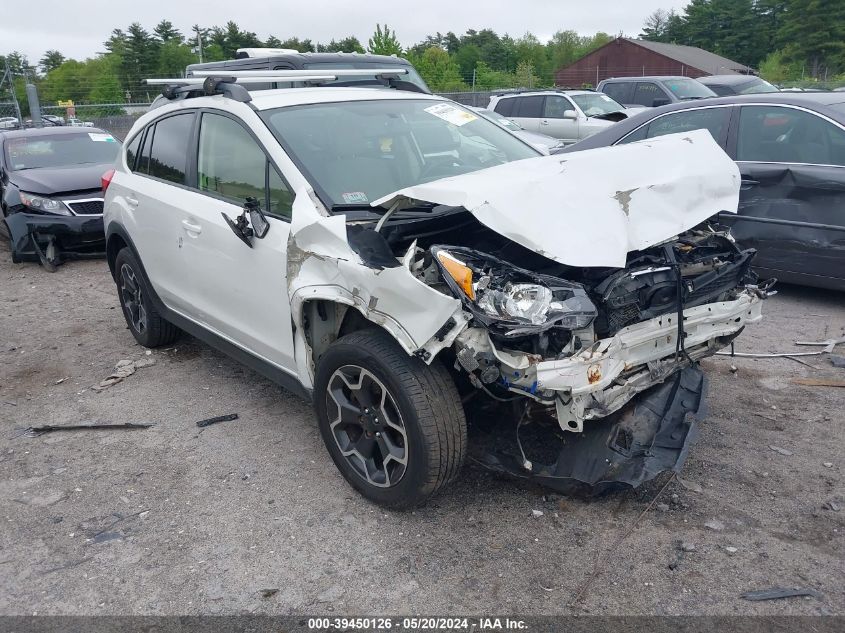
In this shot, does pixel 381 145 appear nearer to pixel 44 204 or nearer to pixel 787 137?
pixel 787 137

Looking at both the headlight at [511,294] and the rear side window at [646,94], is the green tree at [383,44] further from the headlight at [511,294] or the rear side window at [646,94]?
the headlight at [511,294]

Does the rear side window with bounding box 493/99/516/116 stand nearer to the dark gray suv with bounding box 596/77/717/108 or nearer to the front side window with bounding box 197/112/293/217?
the dark gray suv with bounding box 596/77/717/108

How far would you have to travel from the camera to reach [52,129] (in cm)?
1070

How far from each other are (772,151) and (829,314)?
1388 millimetres

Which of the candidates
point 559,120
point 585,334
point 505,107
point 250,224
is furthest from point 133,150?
point 505,107

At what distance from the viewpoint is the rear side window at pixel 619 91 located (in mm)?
17422

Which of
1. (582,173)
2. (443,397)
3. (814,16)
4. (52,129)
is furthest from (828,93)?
(814,16)

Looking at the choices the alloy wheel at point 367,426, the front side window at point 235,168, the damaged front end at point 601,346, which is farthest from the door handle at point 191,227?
the damaged front end at point 601,346

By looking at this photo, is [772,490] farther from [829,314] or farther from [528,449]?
[829,314]

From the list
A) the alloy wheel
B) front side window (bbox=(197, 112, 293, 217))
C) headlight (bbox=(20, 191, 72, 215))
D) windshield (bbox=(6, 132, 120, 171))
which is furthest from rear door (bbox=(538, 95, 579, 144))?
the alloy wheel

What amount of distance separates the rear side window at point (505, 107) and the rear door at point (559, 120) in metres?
1.06

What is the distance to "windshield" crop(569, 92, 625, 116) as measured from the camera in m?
15.3

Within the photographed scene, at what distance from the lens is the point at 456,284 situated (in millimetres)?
2934

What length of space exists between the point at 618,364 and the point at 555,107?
13.5 metres
